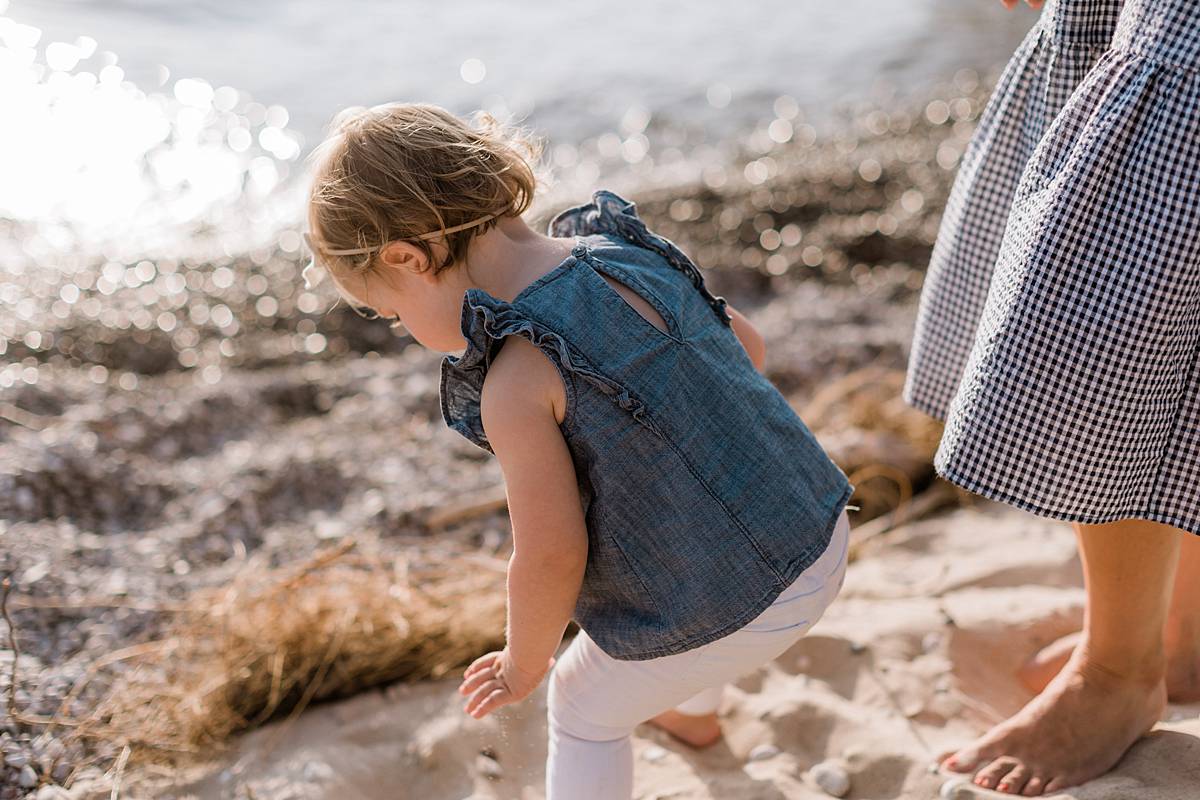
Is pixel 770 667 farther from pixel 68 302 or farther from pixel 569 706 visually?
pixel 68 302

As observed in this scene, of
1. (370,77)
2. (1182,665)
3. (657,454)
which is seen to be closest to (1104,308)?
(657,454)

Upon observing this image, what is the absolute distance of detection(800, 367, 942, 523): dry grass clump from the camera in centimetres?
326

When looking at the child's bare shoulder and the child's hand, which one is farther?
the child's hand

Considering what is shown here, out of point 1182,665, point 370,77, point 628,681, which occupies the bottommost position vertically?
point 1182,665

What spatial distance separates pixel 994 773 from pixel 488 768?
1.01 meters

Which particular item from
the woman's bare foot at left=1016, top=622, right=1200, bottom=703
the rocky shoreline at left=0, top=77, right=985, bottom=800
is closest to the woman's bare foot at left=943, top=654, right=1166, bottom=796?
the woman's bare foot at left=1016, top=622, right=1200, bottom=703

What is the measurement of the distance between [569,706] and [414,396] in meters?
2.35

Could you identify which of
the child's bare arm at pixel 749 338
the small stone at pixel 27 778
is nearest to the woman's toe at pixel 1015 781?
the child's bare arm at pixel 749 338

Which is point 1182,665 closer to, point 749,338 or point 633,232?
point 749,338

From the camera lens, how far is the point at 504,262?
1.74m

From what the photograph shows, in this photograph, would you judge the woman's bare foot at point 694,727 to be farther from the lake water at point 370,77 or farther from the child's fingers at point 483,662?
the lake water at point 370,77

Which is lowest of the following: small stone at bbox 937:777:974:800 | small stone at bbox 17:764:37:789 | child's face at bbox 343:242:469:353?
small stone at bbox 937:777:974:800

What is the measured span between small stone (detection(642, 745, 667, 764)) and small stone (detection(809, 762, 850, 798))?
317 millimetres

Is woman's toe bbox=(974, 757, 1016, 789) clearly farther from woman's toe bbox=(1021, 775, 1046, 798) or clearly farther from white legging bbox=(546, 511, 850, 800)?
white legging bbox=(546, 511, 850, 800)
